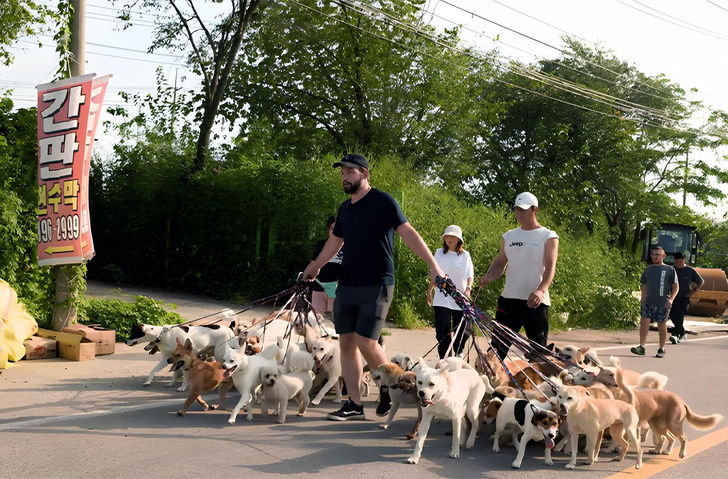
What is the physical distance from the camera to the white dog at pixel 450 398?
5359 millimetres

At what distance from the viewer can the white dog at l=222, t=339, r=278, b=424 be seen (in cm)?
615

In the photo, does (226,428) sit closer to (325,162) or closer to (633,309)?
(325,162)

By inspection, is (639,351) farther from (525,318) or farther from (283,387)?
(283,387)

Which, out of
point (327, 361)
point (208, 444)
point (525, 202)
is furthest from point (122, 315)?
point (525, 202)

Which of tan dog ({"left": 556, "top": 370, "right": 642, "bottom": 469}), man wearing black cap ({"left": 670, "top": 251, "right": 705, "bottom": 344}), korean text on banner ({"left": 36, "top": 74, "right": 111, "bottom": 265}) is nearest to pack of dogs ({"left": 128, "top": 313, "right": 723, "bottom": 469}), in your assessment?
tan dog ({"left": 556, "top": 370, "right": 642, "bottom": 469})

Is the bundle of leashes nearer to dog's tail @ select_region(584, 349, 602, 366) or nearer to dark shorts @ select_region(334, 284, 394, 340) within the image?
dark shorts @ select_region(334, 284, 394, 340)

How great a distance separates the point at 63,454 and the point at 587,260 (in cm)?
1490

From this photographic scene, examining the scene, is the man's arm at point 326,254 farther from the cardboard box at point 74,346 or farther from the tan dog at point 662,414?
the cardboard box at point 74,346

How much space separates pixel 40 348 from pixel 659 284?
955 centimetres

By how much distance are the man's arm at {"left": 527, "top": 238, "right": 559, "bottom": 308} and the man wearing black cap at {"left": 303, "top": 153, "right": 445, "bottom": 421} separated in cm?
110

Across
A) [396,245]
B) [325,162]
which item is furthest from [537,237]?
[325,162]

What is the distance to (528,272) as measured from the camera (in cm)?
710

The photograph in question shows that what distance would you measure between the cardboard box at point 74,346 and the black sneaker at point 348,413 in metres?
3.54

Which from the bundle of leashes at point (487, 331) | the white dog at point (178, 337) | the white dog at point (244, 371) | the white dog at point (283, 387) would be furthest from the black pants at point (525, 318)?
the white dog at point (178, 337)
